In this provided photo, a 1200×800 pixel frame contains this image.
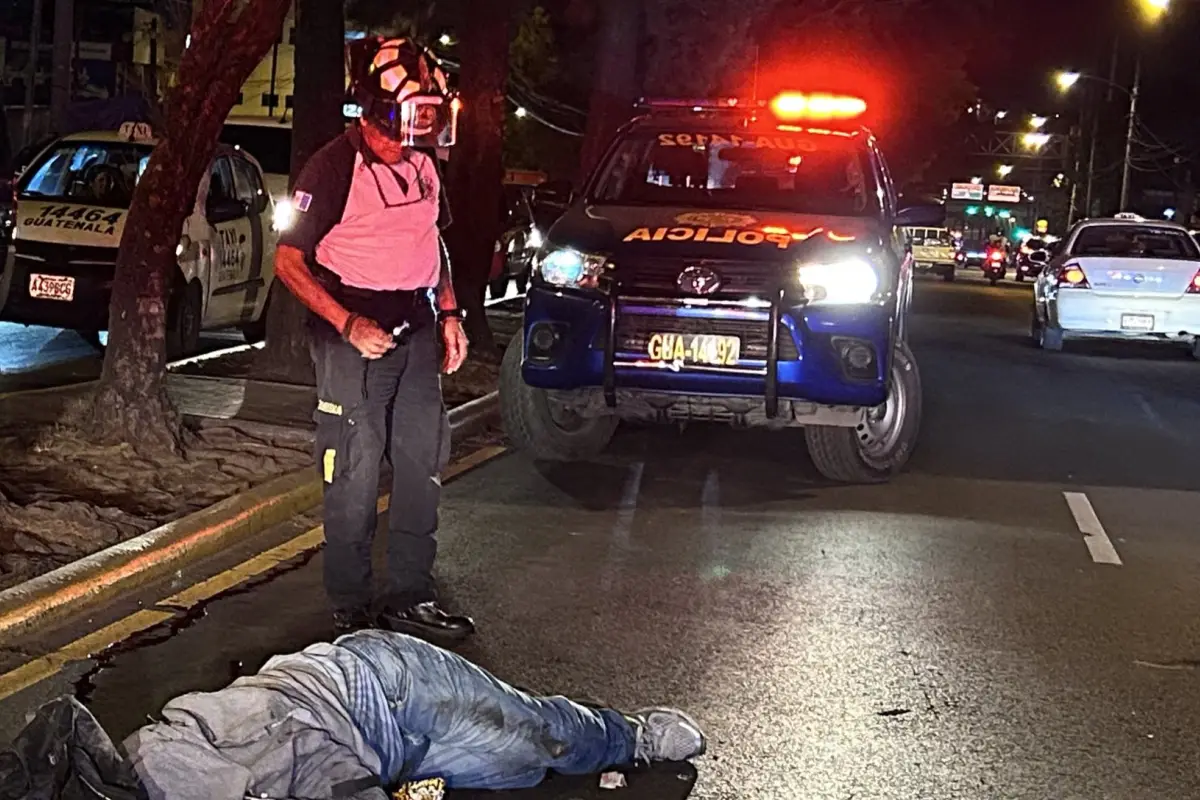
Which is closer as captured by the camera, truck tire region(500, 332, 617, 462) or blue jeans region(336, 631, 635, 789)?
blue jeans region(336, 631, 635, 789)

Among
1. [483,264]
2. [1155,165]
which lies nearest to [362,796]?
[483,264]

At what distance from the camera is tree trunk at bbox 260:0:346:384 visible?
36.1ft

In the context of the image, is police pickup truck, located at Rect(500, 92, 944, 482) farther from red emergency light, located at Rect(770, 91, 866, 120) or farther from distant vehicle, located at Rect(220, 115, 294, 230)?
distant vehicle, located at Rect(220, 115, 294, 230)

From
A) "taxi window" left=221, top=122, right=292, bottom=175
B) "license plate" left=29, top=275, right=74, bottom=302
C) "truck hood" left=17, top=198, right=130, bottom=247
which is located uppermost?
"taxi window" left=221, top=122, right=292, bottom=175

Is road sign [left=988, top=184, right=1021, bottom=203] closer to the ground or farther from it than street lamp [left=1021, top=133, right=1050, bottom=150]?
closer to the ground

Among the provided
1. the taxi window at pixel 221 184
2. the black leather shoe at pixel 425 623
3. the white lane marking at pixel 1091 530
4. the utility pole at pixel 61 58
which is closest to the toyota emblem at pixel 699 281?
the white lane marking at pixel 1091 530

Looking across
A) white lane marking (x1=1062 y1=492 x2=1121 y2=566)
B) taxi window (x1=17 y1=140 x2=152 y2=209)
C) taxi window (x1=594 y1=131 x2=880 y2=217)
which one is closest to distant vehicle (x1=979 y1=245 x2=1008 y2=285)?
taxi window (x1=17 y1=140 x2=152 y2=209)

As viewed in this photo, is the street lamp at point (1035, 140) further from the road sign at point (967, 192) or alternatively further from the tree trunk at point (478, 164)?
the tree trunk at point (478, 164)

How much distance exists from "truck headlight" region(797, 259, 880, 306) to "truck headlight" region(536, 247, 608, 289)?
1.02 meters

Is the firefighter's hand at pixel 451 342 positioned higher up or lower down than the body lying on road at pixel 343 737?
higher up

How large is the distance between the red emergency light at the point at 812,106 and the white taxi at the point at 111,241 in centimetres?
434

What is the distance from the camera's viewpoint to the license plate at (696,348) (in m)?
8.15

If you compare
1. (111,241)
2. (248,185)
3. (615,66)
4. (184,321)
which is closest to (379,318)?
(111,241)

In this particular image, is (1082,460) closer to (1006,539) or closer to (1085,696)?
(1006,539)
